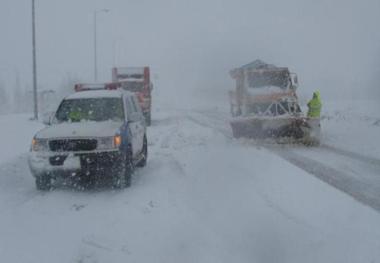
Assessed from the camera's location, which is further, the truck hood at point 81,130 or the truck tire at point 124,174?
the truck tire at point 124,174

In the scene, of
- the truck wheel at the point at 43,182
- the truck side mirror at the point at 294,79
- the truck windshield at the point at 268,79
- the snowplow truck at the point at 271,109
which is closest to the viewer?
the truck wheel at the point at 43,182

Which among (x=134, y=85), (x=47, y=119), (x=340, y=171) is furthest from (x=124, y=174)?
(x=134, y=85)

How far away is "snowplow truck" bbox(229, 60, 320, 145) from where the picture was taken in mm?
15930

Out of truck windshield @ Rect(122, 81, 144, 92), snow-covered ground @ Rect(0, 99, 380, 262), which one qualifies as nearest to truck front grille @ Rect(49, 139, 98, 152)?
snow-covered ground @ Rect(0, 99, 380, 262)

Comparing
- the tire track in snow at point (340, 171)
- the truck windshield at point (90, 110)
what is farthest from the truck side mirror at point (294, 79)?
the truck windshield at point (90, 110)

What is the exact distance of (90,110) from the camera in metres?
9.77

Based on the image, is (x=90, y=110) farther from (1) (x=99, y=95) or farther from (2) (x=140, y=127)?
(2) (x=140, y=127)

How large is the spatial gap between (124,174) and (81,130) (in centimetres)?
107

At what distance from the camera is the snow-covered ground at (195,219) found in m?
5.52

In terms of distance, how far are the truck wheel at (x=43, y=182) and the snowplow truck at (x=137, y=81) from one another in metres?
16.8

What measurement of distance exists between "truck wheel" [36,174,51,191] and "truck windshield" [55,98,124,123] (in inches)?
52.3

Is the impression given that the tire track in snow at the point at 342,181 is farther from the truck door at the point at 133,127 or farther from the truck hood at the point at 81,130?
the truck hood at the point at 81,130

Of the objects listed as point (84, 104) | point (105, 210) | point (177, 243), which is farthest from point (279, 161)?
point (177, 243)

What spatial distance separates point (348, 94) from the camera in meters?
86.0
